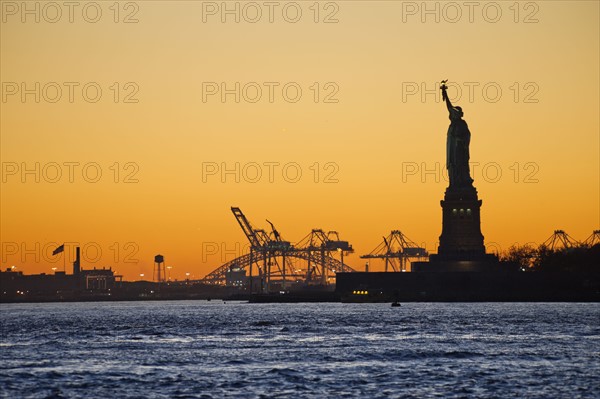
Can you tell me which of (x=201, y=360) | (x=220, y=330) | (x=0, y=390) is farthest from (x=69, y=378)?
(x=220, y=330)

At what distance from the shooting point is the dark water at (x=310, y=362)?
6125 cm

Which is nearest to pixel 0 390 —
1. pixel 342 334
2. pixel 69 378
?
pixel 69 378

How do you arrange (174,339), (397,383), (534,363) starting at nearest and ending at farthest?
(397,383) → (534,363) → (174,339)

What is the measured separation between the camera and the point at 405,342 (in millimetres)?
95875

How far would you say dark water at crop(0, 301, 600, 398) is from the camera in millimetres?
61250

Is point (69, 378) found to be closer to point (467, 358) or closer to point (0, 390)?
point (0, 390)

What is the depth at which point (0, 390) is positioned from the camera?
61.1m

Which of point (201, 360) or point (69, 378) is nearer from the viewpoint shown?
point (69, 378)

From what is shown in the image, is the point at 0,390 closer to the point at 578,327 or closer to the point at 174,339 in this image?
the point at 174,339

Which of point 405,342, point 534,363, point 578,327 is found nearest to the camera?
point 534,363

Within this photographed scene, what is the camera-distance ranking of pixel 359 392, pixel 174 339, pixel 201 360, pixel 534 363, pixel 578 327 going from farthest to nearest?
1. pixel 578 327
2. pixel 174 339
3. pixel 201 360
4. pixel 534 363
5. pixel 359 392

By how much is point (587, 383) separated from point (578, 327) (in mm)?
53854

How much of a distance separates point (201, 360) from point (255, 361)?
3757 mm

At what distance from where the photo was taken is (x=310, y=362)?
77062mm
